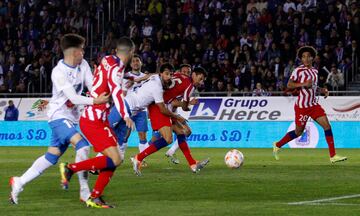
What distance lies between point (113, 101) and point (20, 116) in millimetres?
23251

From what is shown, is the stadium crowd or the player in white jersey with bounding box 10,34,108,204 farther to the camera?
the stadium crowd

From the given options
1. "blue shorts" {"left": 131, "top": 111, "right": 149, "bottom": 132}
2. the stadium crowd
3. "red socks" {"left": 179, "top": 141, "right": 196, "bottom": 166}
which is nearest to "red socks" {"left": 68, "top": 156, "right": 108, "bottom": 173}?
"red socks" {"left": 179, "top": 141, "right": 196, "bottom": 166}

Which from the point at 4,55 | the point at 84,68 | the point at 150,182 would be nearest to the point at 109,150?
the point at 84,68

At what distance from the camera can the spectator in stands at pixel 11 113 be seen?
3438cm

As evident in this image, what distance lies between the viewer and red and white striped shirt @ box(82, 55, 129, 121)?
11.9 meters

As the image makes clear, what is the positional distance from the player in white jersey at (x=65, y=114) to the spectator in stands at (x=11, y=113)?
72.5ft

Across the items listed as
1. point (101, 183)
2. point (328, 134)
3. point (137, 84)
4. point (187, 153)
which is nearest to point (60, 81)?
point (101, 183)

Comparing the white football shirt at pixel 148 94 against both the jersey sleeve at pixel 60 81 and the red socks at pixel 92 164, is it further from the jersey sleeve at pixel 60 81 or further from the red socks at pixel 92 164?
the red socks at pixel 92 164

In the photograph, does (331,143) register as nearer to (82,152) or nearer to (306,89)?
(306,89)

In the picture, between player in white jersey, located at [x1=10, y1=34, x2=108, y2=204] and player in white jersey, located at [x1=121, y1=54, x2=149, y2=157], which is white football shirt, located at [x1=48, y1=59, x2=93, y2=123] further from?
player in white jersey, located at [x1=121, y1=54, x2=149, y2=157]

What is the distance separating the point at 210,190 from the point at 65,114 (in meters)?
2.80

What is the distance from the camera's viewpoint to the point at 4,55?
3900 cm

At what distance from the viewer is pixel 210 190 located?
1416 centimetres

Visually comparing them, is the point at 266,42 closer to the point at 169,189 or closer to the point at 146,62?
A: the point at 146,62
